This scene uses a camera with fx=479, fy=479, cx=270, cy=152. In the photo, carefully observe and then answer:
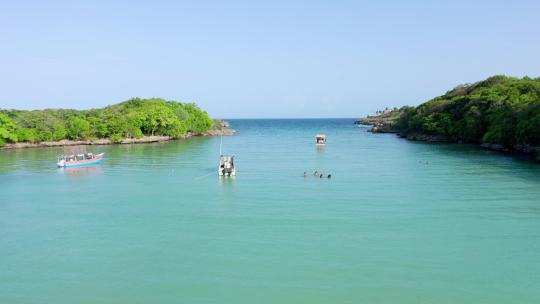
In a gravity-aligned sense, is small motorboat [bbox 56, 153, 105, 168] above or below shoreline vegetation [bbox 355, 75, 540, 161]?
below

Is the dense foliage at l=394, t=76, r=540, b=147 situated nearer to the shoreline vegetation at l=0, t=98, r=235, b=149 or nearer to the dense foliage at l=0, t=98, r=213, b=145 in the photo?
the shoreline vegetation at l=0, t=98, r=235, b=149

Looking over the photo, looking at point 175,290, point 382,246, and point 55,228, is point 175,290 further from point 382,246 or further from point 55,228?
point 55,228

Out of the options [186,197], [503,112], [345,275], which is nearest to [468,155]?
[503,112]

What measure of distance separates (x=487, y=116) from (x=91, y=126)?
72.6 meters

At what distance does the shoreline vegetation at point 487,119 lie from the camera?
203 feet

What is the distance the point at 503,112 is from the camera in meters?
72.9

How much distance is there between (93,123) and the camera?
95.2 meters

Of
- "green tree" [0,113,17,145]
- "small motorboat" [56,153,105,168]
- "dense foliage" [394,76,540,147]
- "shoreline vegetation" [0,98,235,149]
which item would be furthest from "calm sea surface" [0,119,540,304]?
"shoreline vegetation" [0,98,235,149]

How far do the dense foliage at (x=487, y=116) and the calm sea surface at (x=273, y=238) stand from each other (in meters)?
18.6

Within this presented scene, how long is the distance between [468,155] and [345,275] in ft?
164

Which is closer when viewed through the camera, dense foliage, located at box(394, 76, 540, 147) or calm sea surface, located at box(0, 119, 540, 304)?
calm sea surface, located at box(0, 119, 540, 304)

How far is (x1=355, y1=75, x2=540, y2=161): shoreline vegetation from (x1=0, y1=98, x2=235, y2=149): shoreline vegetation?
4339cm

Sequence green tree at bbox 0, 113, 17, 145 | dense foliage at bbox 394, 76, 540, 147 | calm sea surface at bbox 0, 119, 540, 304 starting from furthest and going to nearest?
green tree at bbox 0, 113, 17, 145, dense foliage at bbox 394, 76, 540, 147, calm sea surface at bbox 0, 119, 540, 304

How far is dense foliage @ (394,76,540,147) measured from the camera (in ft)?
204
